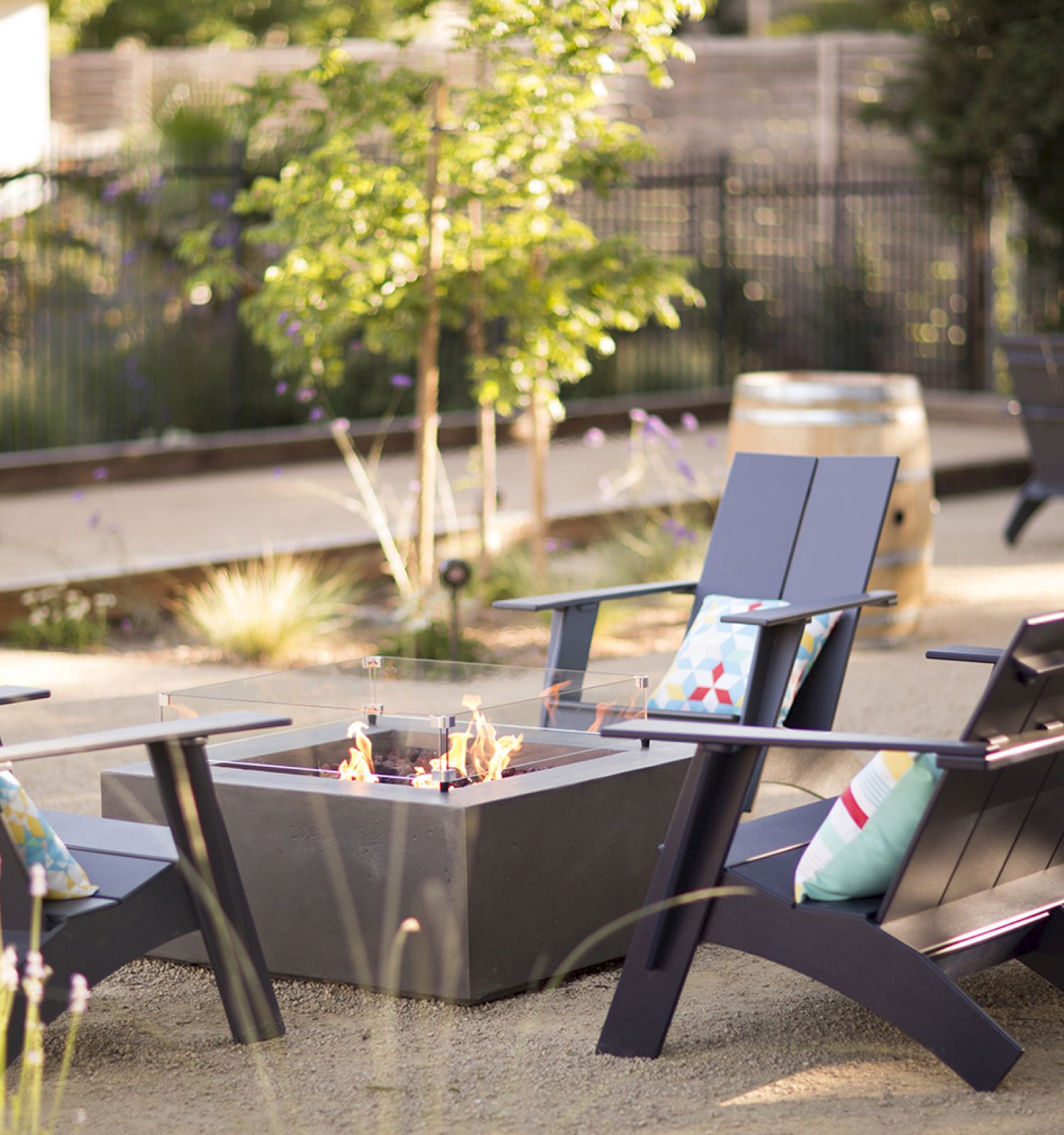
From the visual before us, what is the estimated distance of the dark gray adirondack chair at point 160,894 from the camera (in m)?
3.11

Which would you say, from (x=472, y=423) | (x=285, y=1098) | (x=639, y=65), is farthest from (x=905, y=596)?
(x=639, y=65)

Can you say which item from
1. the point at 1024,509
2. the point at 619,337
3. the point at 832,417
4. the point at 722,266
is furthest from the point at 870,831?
the point at 722,266

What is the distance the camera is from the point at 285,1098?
321 cm

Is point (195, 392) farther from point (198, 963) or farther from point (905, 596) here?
point (198, 963)

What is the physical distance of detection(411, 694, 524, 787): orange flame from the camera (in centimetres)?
373

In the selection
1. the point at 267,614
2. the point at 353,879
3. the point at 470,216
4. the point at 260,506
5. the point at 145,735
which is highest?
the point at 470,216

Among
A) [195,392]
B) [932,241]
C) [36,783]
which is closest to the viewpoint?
[36,783]

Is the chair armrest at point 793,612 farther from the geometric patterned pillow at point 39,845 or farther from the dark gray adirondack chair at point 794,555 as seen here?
the geometric patterned pillow at point 39,845

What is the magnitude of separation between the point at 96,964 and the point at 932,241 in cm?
1555

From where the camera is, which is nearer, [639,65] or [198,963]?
[198,963]

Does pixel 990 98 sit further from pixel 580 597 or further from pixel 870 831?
pixel 870 831

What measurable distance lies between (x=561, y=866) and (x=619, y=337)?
1219 cm

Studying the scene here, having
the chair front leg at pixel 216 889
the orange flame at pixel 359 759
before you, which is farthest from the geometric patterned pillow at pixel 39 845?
the orange flame at pixel 359 759

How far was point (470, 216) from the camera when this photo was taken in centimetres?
762
